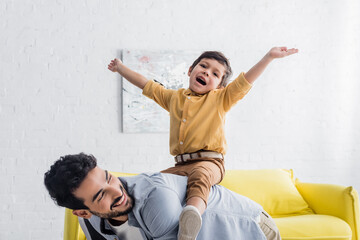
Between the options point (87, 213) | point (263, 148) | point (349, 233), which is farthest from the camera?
point (263, 148)

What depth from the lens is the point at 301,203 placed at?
111 inches

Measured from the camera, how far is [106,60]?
3578 millimetres

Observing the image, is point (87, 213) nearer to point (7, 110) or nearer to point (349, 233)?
point (349, 233)

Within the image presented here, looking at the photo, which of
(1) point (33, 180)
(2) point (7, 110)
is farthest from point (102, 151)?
(2) point (7, 110)

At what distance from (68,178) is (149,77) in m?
2.32

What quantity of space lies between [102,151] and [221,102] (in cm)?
163

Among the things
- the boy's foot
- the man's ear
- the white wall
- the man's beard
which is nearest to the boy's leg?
the boy's foot

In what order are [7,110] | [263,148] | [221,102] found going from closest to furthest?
[221,102], [7,110], [263,148]

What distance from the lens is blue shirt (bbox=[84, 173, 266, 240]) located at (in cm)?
145

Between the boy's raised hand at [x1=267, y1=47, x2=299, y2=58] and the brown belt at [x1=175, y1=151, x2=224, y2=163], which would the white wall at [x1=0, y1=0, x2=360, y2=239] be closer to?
the brown belt at [x1=175, y1=151, x2=224, y2=163]

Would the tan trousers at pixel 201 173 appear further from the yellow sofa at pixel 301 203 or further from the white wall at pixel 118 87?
the white wall at pixel 118 87

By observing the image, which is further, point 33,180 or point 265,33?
point 265,33

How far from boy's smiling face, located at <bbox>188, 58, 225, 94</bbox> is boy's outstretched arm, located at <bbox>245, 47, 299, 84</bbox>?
0.23 m

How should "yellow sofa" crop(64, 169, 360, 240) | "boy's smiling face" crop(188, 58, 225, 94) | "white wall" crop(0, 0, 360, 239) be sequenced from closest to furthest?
"boy's smiling face" crop(188, 58, 225, 94) → "yellow sofa" crop(64, 169, 360, 240) → "white wall" crop(0, 0, 360, 239)
